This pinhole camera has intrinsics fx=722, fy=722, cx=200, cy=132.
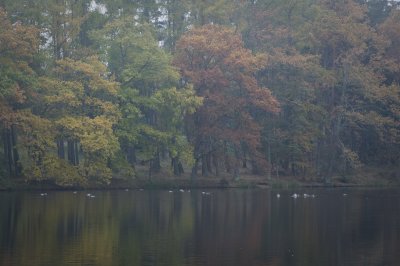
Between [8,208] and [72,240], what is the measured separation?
12.3m

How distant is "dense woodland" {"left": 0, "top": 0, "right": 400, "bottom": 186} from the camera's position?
54.3 meters

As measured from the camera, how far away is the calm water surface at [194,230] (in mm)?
24047

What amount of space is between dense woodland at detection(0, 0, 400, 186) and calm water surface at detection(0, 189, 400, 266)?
7410mm

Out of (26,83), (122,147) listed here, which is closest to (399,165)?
(122,147)

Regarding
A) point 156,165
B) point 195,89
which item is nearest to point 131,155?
point 156,165

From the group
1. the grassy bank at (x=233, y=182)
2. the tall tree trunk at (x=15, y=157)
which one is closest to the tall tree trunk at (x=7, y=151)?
the tall tree trunk at (x=15, y=157)

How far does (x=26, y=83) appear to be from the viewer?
5338cm

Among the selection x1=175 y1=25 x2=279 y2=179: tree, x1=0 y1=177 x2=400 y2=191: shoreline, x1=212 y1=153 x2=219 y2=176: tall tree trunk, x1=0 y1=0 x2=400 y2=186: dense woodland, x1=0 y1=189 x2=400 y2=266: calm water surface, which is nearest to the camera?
x1=0 y1=189 x2=400 y2=266: calm water surface

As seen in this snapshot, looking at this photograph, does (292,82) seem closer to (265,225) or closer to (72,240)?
(265,225)

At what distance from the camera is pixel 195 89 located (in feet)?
206

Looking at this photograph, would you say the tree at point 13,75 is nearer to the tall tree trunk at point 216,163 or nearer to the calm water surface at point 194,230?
the calm water surface at point 194,230

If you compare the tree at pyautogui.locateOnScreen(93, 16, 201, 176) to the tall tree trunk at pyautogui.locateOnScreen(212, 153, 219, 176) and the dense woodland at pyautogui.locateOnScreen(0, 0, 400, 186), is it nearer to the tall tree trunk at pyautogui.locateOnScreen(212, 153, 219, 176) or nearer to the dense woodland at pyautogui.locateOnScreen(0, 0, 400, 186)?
the dense woodland at pyautogui.locateOnScreen(0, 0, 400, 186)

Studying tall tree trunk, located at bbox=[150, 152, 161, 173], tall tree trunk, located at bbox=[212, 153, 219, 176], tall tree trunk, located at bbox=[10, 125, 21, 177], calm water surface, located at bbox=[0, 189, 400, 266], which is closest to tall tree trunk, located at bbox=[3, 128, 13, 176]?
tall tree trunk, located at bbox=[10, 125, 21, 177]

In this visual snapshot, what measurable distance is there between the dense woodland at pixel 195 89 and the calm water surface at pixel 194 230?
7.41 m
